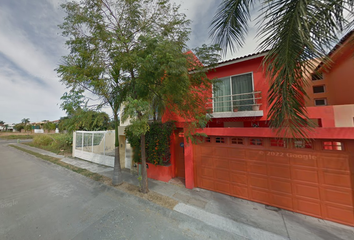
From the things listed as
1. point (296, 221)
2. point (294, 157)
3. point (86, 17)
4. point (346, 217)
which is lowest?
point (296, 221)

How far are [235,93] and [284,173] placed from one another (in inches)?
157

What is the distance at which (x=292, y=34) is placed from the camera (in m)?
2.43

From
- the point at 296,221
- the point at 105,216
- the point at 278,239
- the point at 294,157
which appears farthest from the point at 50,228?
the point at 294,157

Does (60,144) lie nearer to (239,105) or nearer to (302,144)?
(239,105)

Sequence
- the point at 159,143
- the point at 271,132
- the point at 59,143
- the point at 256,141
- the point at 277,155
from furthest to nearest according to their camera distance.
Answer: the point at 59,143 < the point at 159,143 < the point at 256,141 < the point at 277,155 < the point at 271,132

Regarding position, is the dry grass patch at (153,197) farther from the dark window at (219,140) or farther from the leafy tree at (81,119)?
the leafy tree at (81,119)

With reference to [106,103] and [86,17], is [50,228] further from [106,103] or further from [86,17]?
[86,17]

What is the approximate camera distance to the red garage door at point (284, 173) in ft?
12.0

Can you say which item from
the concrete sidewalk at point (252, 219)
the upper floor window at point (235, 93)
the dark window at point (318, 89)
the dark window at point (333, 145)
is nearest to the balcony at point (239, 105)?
the upper floor window at point (235, 93)

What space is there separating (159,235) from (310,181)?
477 cm

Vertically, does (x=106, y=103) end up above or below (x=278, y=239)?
above

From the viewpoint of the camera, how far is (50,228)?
357cm

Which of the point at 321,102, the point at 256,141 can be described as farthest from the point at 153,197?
the point at 321,102

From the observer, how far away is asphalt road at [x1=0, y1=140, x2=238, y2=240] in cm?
337
